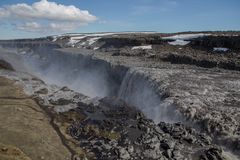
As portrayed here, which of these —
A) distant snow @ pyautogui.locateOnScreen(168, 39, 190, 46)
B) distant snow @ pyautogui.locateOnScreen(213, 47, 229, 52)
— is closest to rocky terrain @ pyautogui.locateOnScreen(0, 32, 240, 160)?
distant snow @ pyautogui.locateOnScreen(213, 47, 229, 52)

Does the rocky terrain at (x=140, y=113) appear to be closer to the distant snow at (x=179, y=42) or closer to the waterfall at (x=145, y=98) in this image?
the waterfall at (x=145, y=98)

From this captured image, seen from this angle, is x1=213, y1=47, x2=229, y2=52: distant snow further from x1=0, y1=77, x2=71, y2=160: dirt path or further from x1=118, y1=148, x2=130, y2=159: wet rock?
x1=118, y1=148, x2=130, y2=159: wet rock

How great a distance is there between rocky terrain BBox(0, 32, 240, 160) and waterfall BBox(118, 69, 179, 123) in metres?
0.09

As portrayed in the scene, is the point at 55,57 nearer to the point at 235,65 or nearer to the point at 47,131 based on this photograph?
the point at 235,65

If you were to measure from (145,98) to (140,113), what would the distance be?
5.64m

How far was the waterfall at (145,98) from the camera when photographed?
95.1ft

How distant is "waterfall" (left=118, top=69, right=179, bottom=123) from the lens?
95.1 ft

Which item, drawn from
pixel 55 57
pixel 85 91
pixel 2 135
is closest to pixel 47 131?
pixel 2 135

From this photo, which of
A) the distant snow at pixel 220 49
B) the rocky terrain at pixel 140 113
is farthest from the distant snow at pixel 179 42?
the distant snow at pixel 220 49

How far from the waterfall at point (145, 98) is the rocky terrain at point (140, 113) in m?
0.09

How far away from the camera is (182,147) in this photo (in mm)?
22578

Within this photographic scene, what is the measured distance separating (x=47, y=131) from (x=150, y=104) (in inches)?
488

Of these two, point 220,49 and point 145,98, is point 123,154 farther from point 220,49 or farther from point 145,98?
point 220,49

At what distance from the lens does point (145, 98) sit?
3722cm
